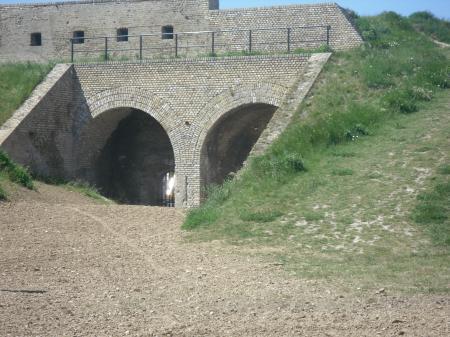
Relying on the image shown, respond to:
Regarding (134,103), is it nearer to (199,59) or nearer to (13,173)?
(199,59)

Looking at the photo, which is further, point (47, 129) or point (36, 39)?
point (36, 39)

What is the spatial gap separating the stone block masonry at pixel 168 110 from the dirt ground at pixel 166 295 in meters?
7.93

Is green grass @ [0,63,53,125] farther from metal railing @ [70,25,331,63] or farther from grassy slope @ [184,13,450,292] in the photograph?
grassy slope @ [184,13,450,292]

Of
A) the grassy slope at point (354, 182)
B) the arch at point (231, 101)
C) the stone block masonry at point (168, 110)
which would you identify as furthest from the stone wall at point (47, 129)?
the grassy slope at point (354, 182)

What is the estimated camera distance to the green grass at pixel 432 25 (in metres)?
26.9

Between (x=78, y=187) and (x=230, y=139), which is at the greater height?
(x=230, y=139)

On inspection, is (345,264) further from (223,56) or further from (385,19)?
(385,19)

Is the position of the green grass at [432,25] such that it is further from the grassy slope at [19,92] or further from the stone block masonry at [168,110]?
the grassy slope at [19,92]

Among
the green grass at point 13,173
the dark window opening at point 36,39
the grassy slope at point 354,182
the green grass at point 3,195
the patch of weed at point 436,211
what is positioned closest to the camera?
the grassy slope at point 354,182

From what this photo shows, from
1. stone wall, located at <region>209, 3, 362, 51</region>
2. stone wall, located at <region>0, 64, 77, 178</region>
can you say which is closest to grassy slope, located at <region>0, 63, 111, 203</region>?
stone wall, located at <region>0, 64, 77, 178</region>

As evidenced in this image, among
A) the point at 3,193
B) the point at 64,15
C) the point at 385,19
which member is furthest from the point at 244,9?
the point at 3,193

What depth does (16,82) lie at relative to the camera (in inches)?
961

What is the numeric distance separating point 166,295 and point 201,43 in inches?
648

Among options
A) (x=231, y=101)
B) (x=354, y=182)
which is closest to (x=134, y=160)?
(x=231, y=101)
